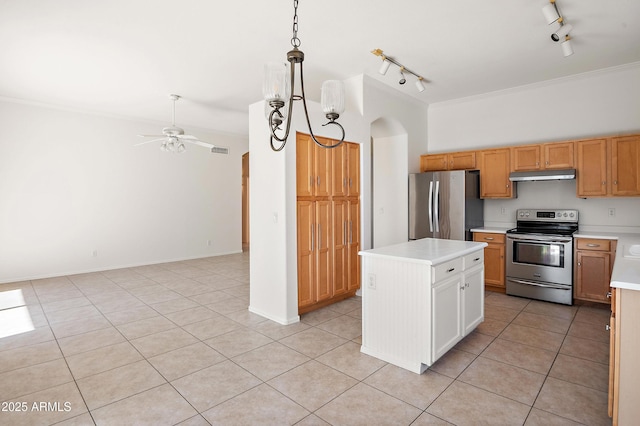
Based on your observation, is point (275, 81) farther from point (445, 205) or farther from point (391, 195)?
point (391, 195)

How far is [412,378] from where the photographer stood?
250 cm

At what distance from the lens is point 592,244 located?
4004mm

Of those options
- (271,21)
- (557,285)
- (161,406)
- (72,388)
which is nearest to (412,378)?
(161,406)

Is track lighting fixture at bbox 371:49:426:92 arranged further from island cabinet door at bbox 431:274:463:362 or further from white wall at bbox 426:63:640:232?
island cabinet door at bbox 431:274:463:362

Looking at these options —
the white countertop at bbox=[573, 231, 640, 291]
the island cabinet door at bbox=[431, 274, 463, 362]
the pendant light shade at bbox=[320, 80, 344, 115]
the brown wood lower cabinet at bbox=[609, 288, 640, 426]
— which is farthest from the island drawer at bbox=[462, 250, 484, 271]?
the pendant light shade at bbox=[320, 80, 344, 115]

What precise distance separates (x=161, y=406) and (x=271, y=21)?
3.18 m

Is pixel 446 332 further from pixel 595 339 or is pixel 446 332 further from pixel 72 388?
pixel 72 388

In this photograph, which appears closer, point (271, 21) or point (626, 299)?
point (626, 299)

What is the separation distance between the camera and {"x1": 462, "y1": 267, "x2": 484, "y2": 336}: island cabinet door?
2982mm

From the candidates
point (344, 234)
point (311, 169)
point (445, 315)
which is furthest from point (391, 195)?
point (445, 315)

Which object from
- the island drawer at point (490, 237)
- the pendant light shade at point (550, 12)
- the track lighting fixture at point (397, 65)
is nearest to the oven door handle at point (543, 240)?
the island drawer at point (490, 237)

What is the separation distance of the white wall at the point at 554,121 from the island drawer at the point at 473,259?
2.35 metres

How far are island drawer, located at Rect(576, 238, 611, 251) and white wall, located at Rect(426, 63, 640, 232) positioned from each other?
63 cm

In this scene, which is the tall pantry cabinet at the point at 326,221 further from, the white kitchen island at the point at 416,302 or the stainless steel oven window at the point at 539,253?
the stainless steel oven window at the point at 539,253
